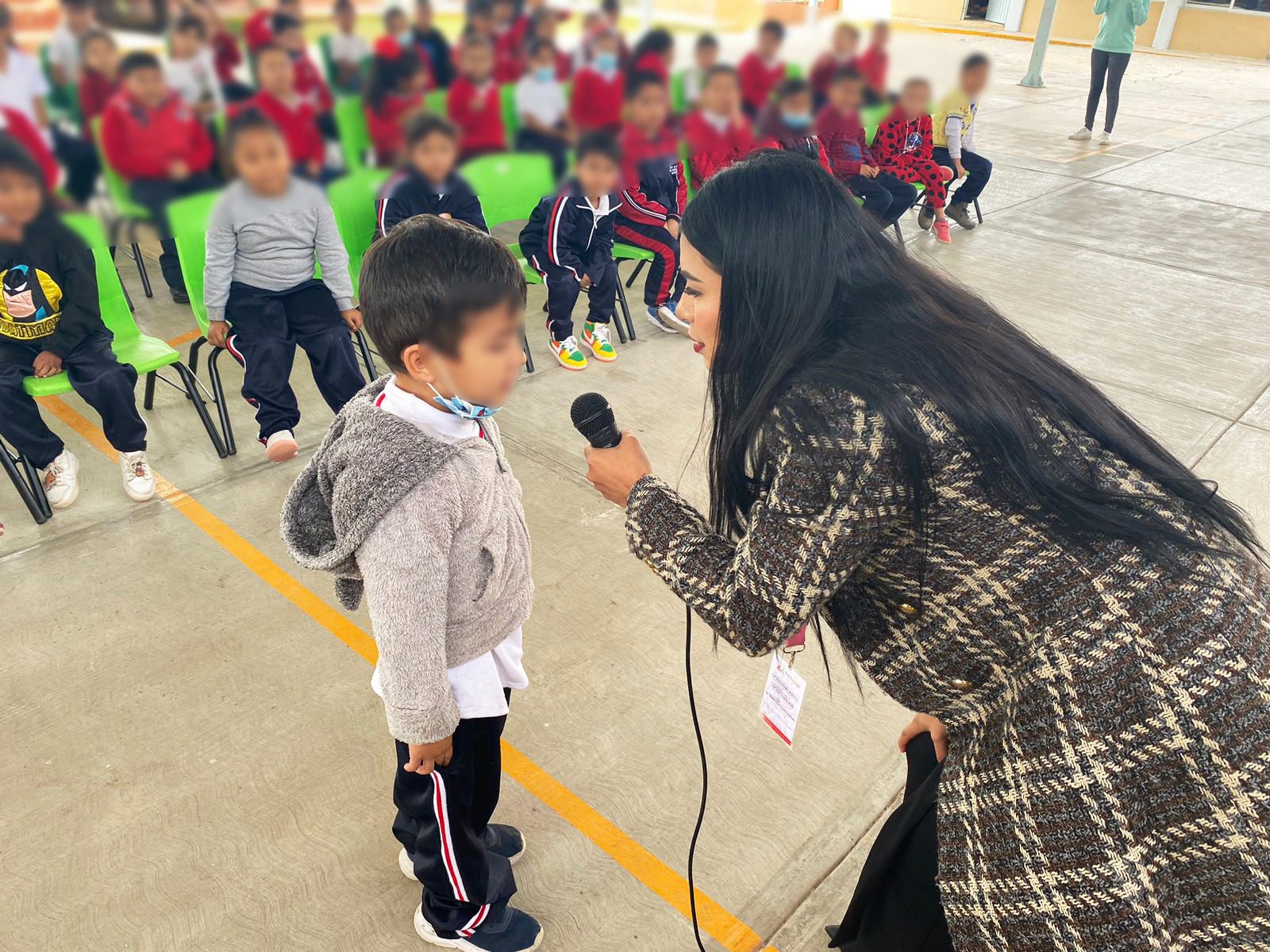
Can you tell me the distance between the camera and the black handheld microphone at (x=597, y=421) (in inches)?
58.4

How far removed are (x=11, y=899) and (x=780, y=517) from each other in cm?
185

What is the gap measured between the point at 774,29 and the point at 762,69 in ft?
1.12

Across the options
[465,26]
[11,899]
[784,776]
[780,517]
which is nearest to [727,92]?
[465,26]

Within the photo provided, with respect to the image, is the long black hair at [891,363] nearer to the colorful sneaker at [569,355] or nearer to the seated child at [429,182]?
the seated child at [429,182]

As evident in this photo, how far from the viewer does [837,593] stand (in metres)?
1.35

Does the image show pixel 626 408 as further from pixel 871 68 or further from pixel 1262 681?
pixel 1262 681

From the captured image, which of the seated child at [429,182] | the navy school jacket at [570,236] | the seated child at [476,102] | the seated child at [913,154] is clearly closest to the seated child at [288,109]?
the seated child at [429,182]

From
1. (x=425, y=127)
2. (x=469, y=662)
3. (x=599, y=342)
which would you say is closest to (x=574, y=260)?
(x=599, y=342)

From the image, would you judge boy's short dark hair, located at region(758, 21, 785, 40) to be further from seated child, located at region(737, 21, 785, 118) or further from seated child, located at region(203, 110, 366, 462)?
seated child, located at region(203, 110, 366, 462)

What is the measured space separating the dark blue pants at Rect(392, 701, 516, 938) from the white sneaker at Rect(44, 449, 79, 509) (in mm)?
2151

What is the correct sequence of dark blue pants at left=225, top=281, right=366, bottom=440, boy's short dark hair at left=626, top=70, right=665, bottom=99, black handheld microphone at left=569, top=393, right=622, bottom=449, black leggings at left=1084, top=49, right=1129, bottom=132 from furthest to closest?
black leggings at left=1084, top=49, right=1129, bottom=132 → dark blue pants at left=225, top=281, right=366, bottom=440 → boy's short dark hair at left=626, top=70, right=665, bottom=99 → black handheld microphone at left=569, top=393, right=622, bottom=449

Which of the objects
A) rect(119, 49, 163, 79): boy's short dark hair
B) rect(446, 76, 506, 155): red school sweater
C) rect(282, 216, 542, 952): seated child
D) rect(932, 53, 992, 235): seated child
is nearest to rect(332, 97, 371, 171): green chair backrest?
rect(446, 76, 506, 155): red school sweater

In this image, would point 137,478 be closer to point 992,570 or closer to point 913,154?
point 992,570

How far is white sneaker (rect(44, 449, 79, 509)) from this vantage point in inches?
125
